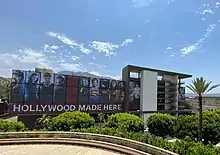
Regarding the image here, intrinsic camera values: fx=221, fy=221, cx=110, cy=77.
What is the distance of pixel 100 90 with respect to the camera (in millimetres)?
40000

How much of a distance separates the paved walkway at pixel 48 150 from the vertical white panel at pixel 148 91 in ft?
109

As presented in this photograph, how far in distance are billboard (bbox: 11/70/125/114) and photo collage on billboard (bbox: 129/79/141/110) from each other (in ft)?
6.03

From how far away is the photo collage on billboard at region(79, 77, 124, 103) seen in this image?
126 ft

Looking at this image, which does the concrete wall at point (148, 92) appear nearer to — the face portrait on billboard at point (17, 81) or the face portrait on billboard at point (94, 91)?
the face portrait on billboard at point (94, 91)

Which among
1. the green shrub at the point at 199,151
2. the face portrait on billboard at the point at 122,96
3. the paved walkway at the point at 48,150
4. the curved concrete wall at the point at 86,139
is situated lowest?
the paved walkway at the point at 48,150

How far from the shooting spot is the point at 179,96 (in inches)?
2019

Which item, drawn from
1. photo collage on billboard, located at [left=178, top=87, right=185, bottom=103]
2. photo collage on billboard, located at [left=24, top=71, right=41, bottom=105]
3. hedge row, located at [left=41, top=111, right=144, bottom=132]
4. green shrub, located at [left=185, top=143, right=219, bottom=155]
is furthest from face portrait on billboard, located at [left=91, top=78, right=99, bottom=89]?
green shrub, located at [left=185, top=143, right=219, bottom=155]

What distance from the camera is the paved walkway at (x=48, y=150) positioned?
11023 millimetres

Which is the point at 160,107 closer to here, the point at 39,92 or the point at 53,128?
the point at 39,92

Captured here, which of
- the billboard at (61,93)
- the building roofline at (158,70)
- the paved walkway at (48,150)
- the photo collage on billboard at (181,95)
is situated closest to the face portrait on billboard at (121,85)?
the billboard at (61,93)

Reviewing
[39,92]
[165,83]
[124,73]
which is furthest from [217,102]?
[39,92]

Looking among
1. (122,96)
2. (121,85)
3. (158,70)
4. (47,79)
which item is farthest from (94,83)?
(158,70)

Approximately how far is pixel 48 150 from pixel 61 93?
25.3 m

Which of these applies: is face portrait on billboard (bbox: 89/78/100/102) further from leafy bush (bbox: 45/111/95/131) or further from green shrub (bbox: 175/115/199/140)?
leafy bush (bbox: 45/111/95/131)
